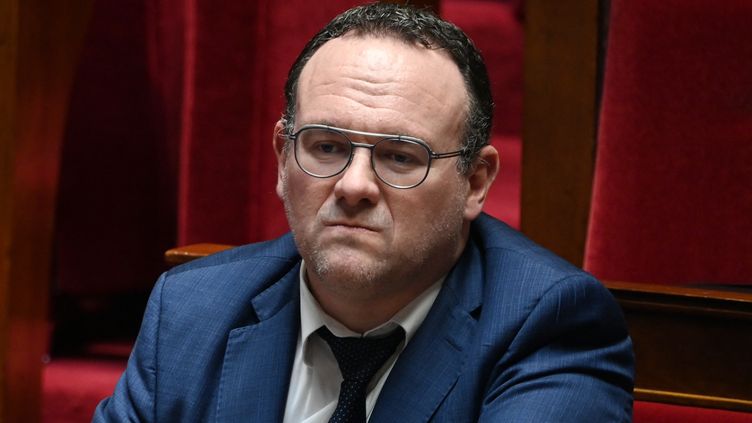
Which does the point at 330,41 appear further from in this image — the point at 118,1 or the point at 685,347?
the point at 118,1

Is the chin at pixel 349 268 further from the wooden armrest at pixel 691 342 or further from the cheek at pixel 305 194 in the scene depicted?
the wooden armrest at pixel 691 342

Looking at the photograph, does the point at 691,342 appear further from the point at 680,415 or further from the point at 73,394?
the point at 73,394

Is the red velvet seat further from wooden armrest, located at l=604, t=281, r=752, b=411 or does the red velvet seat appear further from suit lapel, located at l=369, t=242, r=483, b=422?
suit lapel, located at l=369, t=242, r=483, b=422

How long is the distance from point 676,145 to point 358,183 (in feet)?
0.92

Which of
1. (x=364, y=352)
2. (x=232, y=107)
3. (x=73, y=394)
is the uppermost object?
(x=232, y=107)

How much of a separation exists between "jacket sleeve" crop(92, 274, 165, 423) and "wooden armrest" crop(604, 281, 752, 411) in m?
0.23

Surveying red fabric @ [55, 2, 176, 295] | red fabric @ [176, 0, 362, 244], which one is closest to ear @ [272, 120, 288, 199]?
red fabric @ [176, 0, 362, 244]

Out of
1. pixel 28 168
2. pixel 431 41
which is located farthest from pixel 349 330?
pixel 28 168

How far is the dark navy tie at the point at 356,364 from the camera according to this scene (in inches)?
16.5

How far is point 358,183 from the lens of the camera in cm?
40

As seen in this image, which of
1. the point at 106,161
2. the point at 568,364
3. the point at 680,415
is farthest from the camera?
the point at 106,161

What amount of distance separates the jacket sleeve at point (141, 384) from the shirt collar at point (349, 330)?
0.07 meters

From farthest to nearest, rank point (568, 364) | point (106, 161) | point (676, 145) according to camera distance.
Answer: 1. point (106, 161)
2. point (676, 145)
3. point (568, 364)

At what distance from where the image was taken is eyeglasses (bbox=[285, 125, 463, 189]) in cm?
41
